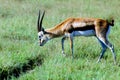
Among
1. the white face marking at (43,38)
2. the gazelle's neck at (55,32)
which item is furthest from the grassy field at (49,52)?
the gazelle's neck at (55,32)

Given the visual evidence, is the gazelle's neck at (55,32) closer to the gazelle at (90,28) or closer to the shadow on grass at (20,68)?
the gazelle at (90,28)

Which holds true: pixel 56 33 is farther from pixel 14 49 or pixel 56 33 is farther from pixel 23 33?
pixel 23 33

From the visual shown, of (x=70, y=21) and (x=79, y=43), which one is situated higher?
(x=70, y=21)

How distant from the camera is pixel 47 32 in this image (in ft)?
26.1

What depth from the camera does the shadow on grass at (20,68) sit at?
255 inches

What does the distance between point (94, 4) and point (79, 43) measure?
23.1ft

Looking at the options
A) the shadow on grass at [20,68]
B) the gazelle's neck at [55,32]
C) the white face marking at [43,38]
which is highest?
the gazelle's neck at [55,32]

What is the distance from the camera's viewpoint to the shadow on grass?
647cm

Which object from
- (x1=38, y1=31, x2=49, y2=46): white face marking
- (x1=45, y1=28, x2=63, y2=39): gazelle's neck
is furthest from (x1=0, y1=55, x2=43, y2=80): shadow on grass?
(x1=45, y1=28, x2=63, y2=39): gazelle's neck

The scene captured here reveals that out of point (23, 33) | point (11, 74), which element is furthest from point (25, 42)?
point (11, 74)

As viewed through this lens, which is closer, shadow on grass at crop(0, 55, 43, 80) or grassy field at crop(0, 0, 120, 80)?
grassy field at crop(0, 0, 120, 80)

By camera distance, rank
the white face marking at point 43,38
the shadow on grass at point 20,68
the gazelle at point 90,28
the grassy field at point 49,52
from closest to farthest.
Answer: the grassy field at point 49,52
the shadow on grass at point 20,68
the gazelle at point 90,28
the white face marking at point 43,38

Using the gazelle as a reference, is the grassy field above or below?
below

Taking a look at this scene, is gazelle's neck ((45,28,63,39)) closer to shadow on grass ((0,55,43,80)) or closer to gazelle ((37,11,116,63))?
gazelle ((37,11,116,63))
